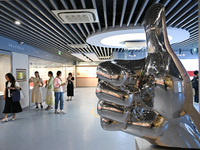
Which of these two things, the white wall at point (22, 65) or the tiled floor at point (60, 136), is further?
the white wall at point (22, 65)

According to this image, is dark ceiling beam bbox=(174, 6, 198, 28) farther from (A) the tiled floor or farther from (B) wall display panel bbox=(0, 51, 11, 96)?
(B) wall display panel bbox=(0, 51, 11, 96)

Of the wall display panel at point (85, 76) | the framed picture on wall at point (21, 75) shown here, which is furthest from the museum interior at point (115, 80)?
the wall display panel at point (85, 76)

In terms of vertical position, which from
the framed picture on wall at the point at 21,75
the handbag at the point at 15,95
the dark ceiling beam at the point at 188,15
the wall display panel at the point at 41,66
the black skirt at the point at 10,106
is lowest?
the black skirt at the point at 10,106

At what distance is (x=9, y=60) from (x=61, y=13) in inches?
148

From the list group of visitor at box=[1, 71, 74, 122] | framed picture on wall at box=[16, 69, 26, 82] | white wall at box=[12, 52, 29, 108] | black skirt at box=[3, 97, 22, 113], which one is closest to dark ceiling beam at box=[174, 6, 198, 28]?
group of visitor at box=[1, 71, 74, 122]

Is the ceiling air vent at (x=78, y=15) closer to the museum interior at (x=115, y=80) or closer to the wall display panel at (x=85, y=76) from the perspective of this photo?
the museum interior at (x=115, y=80)

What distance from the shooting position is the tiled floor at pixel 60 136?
10.2 feet

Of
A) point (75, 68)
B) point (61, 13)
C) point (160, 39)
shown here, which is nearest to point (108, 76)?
point (160, 39)

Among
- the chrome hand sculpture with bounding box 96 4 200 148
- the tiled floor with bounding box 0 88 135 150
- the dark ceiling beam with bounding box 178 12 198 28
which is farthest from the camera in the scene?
the dark ceiling beam with bounding box 178 12 198 28

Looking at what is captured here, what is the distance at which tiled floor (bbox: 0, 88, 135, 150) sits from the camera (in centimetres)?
312

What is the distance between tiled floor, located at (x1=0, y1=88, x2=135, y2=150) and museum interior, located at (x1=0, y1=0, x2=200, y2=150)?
0.02 meters

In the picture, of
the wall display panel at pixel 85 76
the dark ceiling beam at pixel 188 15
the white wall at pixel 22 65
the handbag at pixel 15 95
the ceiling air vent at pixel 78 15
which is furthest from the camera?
the wall display panel at pixel 85 76

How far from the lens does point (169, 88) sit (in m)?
0.47

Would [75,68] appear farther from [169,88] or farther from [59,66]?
[169,88]
